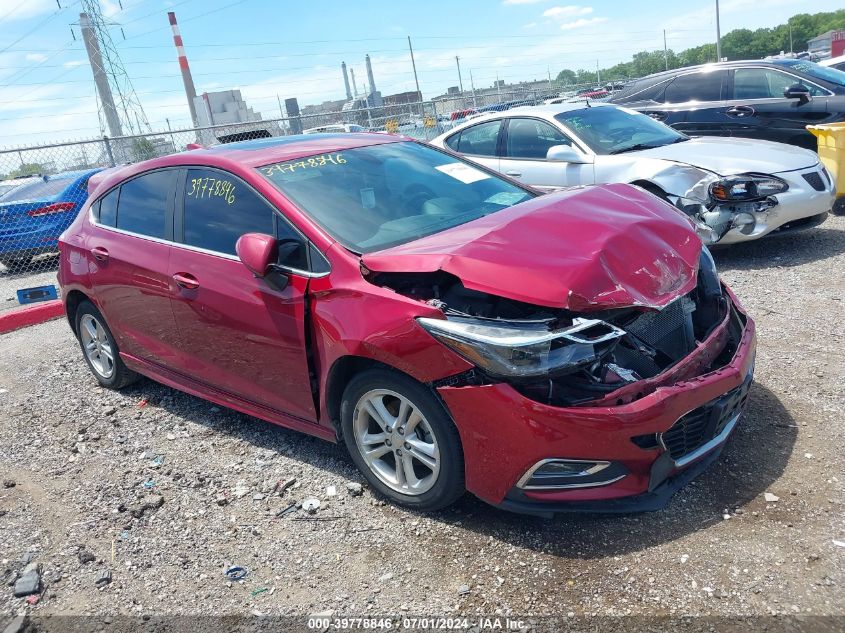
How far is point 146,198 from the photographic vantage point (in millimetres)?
4629

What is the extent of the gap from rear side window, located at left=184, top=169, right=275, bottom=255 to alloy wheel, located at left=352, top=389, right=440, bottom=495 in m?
1.10

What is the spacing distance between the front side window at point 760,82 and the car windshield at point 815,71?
0.24m

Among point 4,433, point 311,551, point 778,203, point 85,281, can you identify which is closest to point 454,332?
point 311,551

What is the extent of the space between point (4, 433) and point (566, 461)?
4233 mm

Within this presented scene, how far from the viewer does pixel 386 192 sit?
396 cm

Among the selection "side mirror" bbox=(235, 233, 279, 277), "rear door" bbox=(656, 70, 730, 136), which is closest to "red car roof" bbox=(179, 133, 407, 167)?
"side mirror" bbox=(235, 233, 279, 277)

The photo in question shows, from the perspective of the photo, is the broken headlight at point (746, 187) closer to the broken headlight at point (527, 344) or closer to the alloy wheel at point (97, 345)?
the broken headlight at point (527, 344)

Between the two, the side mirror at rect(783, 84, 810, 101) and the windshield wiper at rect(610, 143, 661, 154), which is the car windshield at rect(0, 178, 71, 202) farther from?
the side mirror at rect(783, 84, 810, 101)

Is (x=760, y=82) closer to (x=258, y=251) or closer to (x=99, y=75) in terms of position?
(x=258, y=251)

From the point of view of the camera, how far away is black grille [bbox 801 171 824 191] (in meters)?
6.46

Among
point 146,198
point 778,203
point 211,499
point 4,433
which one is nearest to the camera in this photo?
point 211,499

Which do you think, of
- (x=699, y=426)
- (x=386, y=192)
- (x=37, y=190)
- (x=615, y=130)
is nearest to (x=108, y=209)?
(x=386, y=192)

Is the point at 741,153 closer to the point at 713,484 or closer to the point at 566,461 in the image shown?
the point at 713,484

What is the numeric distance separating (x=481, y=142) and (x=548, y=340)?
5.77m
